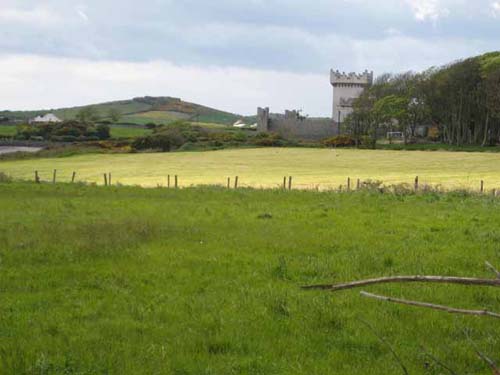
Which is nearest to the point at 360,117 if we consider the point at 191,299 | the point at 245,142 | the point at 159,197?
the point at 245,142

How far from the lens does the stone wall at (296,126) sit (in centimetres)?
14550

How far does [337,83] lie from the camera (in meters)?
163

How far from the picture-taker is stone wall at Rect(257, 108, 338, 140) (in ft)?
477

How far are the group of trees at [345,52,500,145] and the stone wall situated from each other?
16319mm

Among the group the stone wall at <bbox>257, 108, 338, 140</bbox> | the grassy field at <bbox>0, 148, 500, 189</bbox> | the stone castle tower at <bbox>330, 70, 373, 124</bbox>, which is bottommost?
the grassy field at <bbox>0, 148, 500, 189</bbox>

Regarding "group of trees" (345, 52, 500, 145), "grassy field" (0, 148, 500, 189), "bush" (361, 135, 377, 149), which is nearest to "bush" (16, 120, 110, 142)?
"grassy field" (0, 148, 500, 189)

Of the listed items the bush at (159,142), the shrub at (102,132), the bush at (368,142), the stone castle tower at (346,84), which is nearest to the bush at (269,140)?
the bush at (159,142)

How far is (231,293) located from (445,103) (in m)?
107

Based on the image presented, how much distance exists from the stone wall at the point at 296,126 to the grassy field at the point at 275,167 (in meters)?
39.1

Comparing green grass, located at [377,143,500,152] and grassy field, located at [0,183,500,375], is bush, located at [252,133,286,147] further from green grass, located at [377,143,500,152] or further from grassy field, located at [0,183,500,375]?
grassy field, located at [0,183,500,375]

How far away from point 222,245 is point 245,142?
4181 inches

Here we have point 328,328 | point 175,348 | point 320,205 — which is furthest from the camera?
point 320,205

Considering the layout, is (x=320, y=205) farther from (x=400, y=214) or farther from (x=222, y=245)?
(x=222, y=245)

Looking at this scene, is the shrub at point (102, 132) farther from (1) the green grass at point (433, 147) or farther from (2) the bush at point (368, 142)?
(1) the green grass at point (433, 147)
